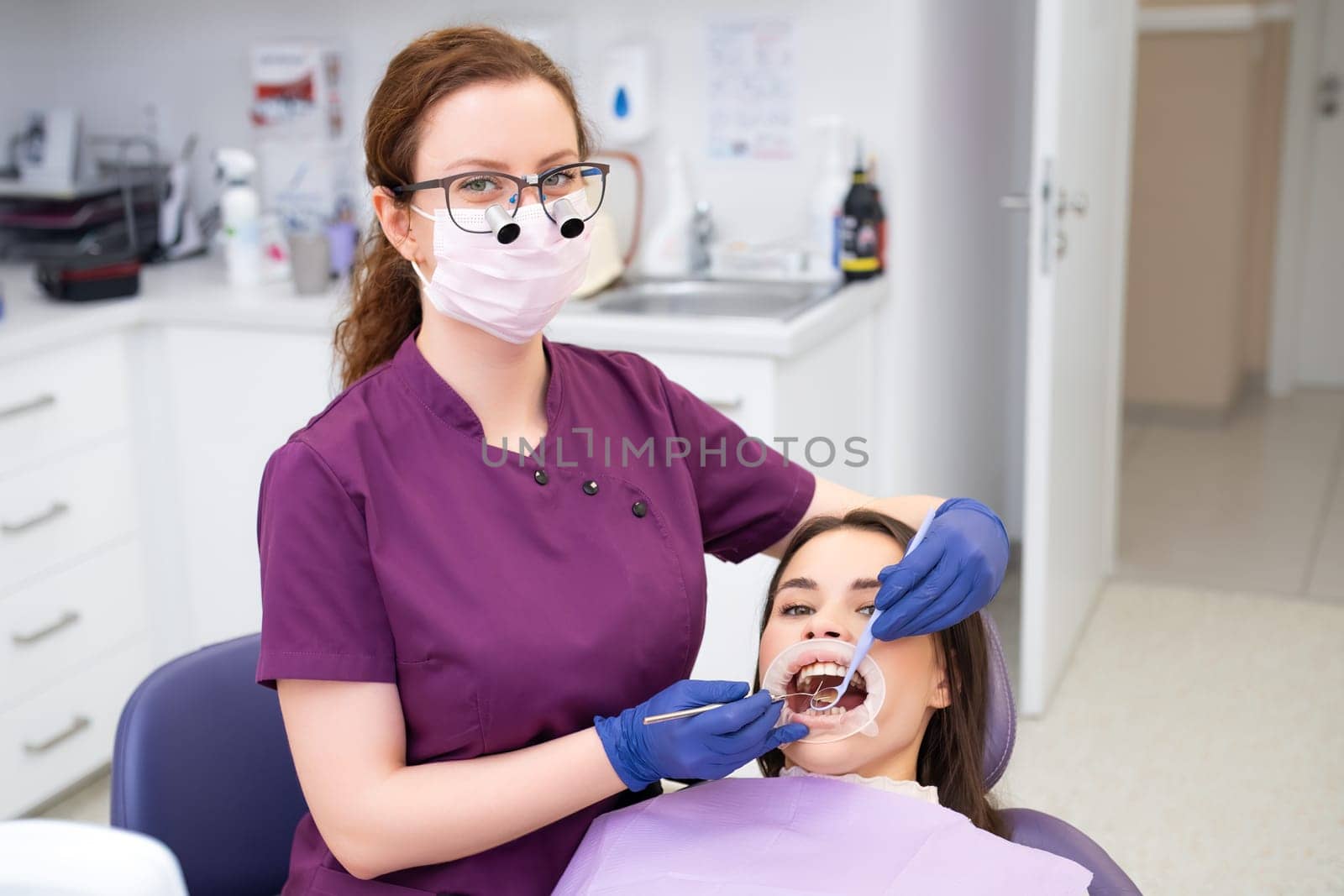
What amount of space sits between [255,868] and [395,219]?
2.10 ft

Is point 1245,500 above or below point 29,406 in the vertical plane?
below

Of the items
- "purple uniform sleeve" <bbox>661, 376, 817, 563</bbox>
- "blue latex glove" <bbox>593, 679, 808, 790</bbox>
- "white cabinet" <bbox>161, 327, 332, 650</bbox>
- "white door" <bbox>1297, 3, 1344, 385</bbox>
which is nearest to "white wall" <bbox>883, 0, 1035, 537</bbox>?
"white cabinet" <bbox>161, 327, 332, 650</bbox>

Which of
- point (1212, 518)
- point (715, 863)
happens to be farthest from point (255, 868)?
point (1212, 518)

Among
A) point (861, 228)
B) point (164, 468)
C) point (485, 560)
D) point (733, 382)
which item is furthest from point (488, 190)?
point (164, 468)

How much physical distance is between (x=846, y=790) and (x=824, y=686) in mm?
132

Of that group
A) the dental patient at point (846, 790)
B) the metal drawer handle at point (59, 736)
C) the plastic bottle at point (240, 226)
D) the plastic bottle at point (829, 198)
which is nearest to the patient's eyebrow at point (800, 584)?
the dental patient at point (846, 790)

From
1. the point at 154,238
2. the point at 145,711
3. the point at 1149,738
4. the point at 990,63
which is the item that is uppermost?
the point at 990,63

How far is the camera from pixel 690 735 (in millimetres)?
1083

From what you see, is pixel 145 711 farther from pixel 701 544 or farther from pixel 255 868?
pixel 701 544

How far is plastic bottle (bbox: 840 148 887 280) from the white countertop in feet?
0.11

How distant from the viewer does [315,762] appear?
110 cm

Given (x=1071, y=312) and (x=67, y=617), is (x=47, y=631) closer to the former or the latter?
(x=67, y=617)

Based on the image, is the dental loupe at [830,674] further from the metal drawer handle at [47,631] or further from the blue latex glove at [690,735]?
the metal drawer handle at [47,631]

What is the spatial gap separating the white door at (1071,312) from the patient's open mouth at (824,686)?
1216 mm
